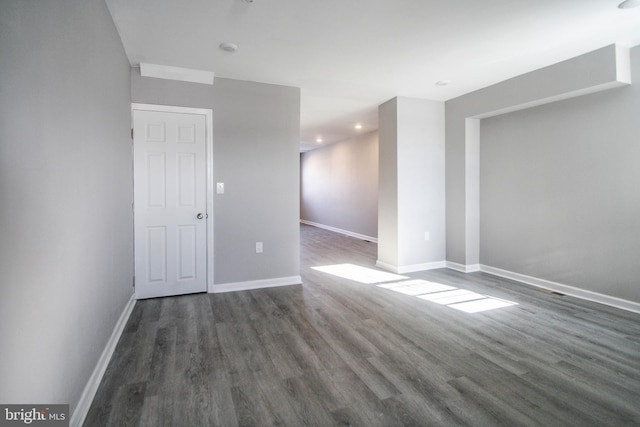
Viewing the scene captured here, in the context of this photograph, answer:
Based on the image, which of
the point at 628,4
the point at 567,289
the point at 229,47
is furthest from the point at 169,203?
the point at 567,289

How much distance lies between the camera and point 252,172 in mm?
3791

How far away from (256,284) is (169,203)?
1.35 meters

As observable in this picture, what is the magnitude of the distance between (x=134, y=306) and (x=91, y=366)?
148cm

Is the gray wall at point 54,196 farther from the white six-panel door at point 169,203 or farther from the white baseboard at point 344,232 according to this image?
the white baseboard at point 344,232

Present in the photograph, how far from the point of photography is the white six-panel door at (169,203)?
3363mm

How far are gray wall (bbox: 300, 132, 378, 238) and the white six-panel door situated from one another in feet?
15.0

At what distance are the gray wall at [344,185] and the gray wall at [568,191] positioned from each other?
3.18m

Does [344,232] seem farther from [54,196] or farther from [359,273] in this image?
[54,196]

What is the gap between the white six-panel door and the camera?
336cm

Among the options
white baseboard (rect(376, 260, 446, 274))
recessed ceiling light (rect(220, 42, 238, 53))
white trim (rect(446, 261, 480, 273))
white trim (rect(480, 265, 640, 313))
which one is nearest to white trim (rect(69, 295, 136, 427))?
recessed ceiling light (rect(220, 42, 238, 53))

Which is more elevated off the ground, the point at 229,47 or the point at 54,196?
the point at 229,47

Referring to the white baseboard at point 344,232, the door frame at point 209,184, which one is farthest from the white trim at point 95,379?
the white baseboard at point 344,232

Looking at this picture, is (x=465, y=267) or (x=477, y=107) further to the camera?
(x=465, y=267)

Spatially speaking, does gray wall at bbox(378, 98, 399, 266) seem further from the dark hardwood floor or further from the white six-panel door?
the white six-panel door
